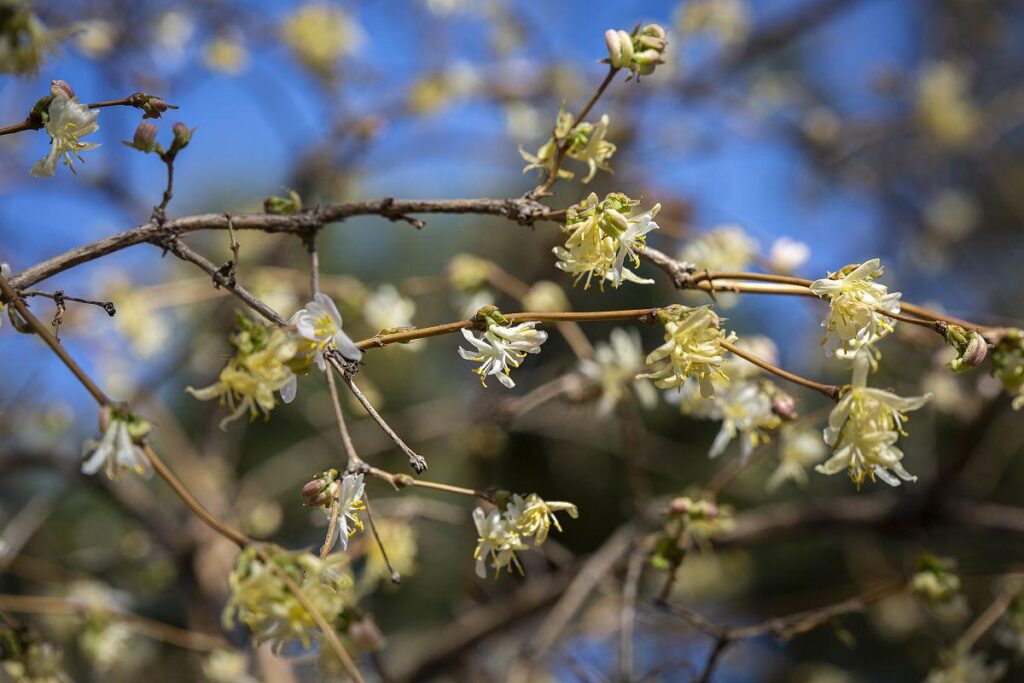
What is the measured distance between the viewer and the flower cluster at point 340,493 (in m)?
0.66

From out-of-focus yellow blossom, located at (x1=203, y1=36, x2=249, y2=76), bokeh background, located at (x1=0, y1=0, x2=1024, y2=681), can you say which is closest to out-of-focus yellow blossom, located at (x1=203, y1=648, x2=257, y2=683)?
bokeh background, located at (x1=0, y1=0, x2=1024, y2=681)

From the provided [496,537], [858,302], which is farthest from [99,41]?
[858,302]

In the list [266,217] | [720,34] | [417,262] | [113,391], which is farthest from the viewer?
[417,262]

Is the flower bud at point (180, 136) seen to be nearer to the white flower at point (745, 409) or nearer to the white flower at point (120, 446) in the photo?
the white flower at point (120, 446)

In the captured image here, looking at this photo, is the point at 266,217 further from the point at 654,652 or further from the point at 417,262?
the point at 417,262

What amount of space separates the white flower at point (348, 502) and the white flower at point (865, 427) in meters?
0.40

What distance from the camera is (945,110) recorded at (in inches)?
109

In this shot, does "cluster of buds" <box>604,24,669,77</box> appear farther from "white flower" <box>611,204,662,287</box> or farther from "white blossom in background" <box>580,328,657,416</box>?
"white blossom in background" <box>580,328,657,416</box>

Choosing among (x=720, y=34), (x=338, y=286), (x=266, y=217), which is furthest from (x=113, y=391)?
(x=720, y=34)

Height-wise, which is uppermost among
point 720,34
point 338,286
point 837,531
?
point 720,34

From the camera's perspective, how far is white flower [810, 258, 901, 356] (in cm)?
69

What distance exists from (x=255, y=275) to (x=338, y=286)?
0.86 feet

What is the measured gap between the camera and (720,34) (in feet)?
7.95

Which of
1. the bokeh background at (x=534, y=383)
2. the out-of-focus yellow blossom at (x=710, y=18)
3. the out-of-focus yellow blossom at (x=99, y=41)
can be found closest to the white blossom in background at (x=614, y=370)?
the bokeh background at (x=534, y=383)
